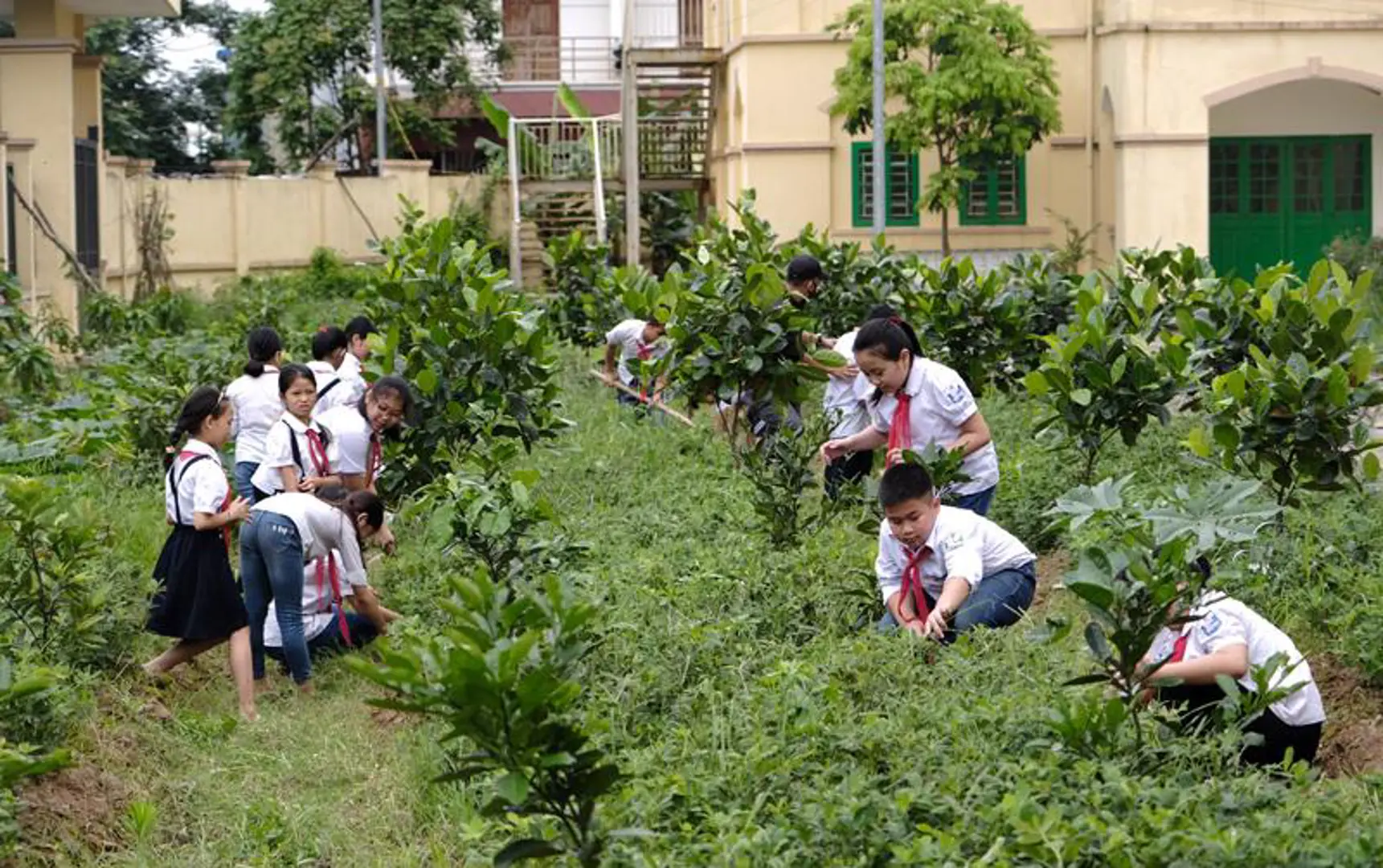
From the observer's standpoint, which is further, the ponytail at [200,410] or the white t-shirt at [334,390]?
the white t-shirt at [334,390]

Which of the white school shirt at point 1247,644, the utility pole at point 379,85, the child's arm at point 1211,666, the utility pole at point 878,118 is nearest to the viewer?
the child's arm at point 1211,666

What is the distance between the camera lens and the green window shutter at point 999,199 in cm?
2989

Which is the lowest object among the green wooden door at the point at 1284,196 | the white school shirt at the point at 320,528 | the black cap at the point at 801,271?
the white school shirt at the point at 320,528

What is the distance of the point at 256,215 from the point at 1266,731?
2745 cm

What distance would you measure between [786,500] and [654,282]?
769 centimetres

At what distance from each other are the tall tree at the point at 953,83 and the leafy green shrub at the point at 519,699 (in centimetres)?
2136

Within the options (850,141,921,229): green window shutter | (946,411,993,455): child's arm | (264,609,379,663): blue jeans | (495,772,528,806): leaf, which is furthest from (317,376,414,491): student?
(850,141,921,229): green window shutter

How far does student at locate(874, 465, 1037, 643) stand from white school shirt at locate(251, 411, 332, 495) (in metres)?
3.45

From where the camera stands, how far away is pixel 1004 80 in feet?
87.1

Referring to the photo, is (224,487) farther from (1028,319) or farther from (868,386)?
(1028,319)

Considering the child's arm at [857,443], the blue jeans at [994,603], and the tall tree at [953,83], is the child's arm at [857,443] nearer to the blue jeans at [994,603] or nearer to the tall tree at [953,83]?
the blue jeans at [994,603]

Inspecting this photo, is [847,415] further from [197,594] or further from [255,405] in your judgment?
[197,594]

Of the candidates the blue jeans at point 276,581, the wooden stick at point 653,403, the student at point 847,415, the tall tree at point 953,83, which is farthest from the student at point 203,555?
the tall tree at point 953,83

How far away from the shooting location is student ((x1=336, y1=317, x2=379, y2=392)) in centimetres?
1339
